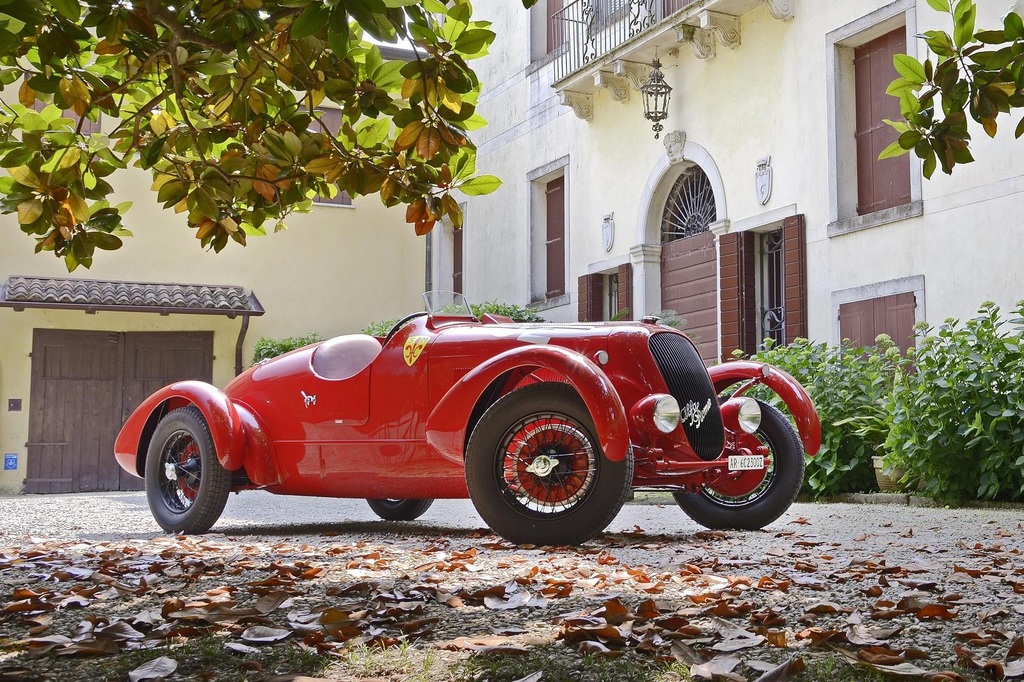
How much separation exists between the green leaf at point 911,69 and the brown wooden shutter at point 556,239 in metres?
13.0

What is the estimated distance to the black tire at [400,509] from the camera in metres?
7.19

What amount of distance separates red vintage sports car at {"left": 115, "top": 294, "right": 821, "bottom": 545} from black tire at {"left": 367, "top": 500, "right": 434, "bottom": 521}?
1003 millimetres

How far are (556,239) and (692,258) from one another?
130 inches

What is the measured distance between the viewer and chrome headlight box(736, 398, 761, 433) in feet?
18.5

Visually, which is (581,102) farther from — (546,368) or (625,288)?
(546,368)

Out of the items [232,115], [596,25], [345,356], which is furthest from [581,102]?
[232,115]

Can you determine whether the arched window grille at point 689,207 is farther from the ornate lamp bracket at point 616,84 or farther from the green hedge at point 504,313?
the green hedge at point 504,313

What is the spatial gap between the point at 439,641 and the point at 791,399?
146 inches

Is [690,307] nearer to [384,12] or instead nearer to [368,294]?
[368,294]

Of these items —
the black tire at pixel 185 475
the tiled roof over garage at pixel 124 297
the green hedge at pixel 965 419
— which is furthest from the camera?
the tiled roof over garage at pixel 124 297

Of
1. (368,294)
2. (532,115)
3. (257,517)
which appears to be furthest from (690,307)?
(257,517)

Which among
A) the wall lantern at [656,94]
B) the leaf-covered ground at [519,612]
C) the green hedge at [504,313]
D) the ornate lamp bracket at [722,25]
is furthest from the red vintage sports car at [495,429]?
the green hedge at [504,313]

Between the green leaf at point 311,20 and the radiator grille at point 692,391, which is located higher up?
the green leaf at point 311,20

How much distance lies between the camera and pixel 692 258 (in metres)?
13.6
